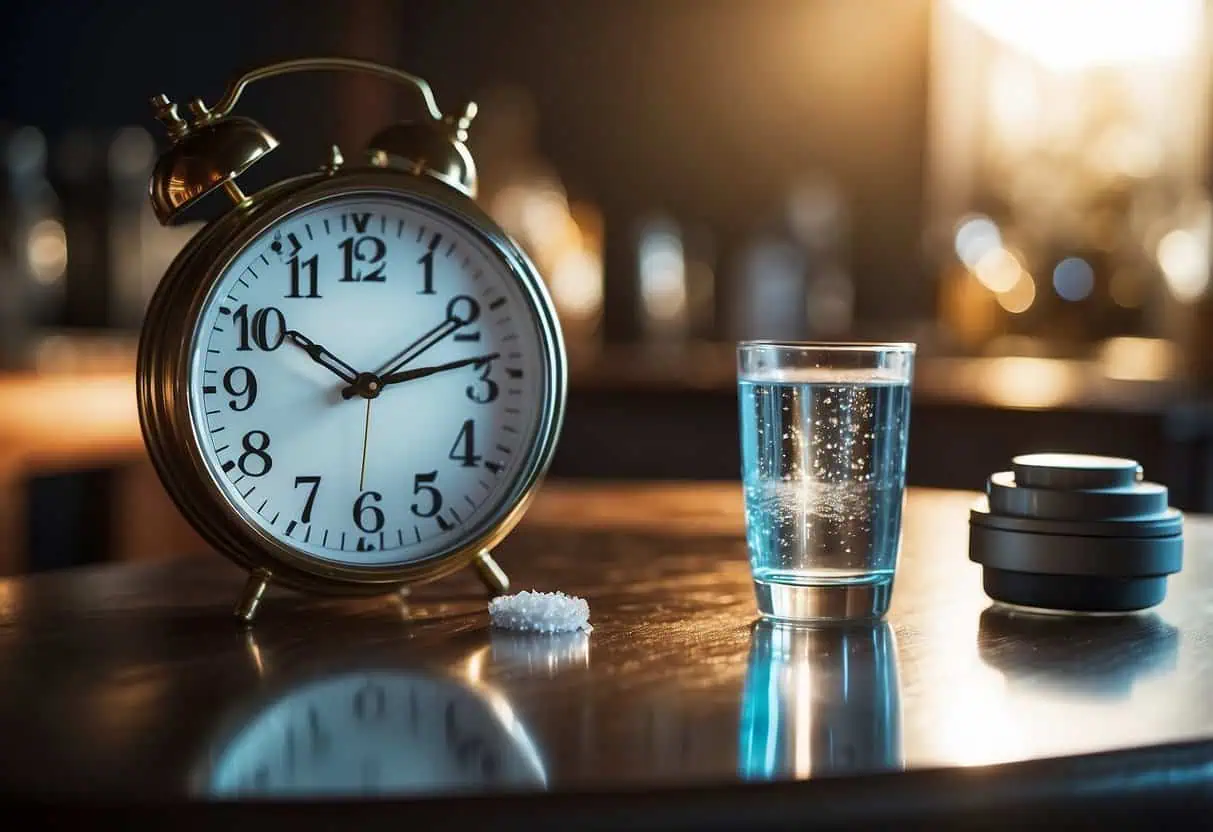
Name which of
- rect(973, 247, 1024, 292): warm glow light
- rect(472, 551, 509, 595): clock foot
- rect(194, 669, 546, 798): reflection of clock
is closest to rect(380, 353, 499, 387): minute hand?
rect(472, 551, 509, 595): clock foot

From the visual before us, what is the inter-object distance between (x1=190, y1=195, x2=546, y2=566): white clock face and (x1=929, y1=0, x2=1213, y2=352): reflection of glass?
8.73 feet

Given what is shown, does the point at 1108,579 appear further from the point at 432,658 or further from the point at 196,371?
the point at 196,371

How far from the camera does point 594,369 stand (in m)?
2.98

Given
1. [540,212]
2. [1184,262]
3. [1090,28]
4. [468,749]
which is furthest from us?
[1090,28]

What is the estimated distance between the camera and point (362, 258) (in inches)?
32.7

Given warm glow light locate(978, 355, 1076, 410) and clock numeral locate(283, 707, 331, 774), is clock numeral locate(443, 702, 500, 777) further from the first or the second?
warm glow light locate(978, 355, 1076, 410)

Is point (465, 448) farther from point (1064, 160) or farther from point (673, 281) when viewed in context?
point (1064, 160)

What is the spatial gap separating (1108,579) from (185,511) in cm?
48

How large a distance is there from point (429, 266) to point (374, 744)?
13.8 inches

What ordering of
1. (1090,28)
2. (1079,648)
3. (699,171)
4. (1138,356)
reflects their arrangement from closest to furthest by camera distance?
(1079,648) < (1138,356) < (1090,28) < (699,171)

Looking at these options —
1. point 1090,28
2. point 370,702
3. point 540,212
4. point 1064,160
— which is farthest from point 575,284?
point 370,702

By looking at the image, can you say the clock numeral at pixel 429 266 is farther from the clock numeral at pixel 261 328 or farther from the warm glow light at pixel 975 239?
the warm glow light at pixel 975 239

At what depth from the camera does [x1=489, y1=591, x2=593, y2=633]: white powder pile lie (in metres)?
0.76

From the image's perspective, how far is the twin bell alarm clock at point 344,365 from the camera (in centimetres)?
79
